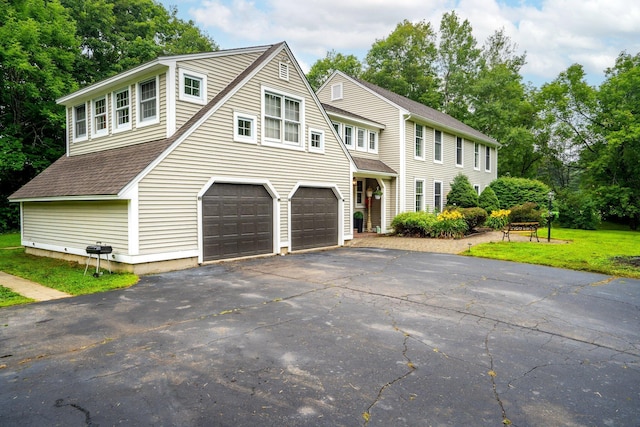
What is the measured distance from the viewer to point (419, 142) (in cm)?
2058

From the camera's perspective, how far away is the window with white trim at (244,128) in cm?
1130

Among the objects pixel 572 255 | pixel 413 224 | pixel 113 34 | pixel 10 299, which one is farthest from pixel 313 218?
pixel 113 34

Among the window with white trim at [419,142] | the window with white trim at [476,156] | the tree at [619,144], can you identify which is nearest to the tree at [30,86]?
the window with white trim at [419,142]

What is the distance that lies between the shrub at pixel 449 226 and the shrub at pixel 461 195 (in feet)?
17.5

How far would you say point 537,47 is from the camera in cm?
3706

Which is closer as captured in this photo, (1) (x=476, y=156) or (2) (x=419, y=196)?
(2) (x=419, y=196)

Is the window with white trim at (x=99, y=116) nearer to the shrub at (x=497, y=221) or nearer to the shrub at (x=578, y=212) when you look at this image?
the shrub at (x=497, y=221)

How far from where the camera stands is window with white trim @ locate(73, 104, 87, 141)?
1369 cm

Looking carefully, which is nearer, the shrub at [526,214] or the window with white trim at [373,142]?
the window with white trim at [373,142]

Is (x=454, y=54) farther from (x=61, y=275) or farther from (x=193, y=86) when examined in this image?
(x=61, y=275)

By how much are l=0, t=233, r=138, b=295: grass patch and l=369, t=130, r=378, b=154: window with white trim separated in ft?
45.6

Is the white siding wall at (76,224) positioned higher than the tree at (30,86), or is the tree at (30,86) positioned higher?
the tree at (30,86)

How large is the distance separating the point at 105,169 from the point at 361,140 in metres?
12.2

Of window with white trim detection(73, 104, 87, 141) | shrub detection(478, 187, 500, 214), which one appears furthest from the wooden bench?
window with white trim detection(73, 104, 87, 141)
